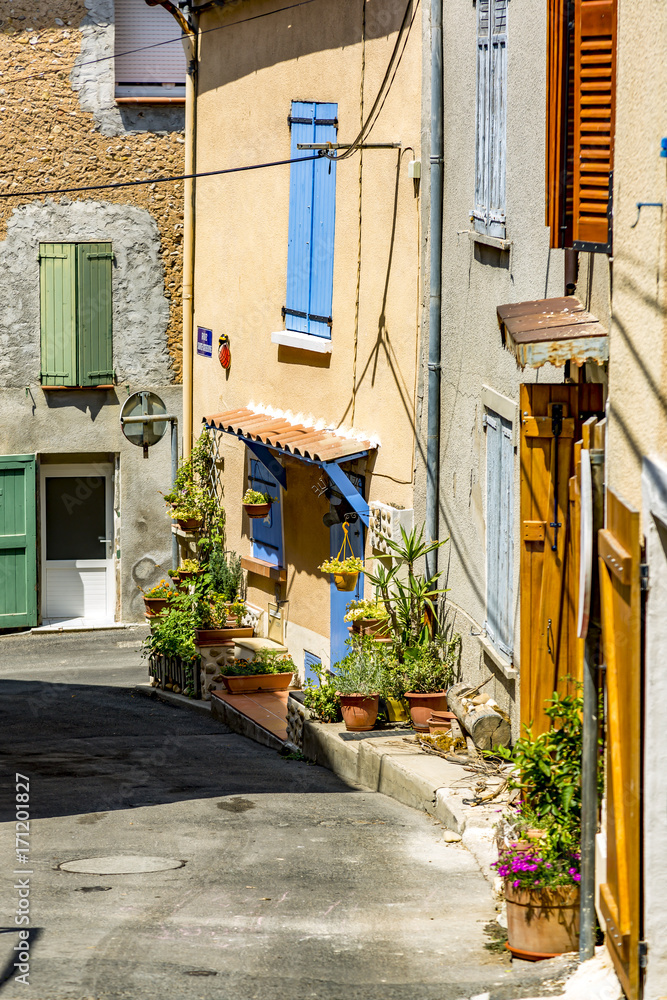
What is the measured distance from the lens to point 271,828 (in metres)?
7.41

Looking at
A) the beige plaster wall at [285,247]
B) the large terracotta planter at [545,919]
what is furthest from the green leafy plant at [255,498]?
the large terracotta planter at [545,919]

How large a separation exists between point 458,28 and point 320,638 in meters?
5.70

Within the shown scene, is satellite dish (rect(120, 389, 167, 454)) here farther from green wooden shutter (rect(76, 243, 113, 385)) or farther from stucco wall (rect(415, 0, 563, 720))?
stucco wall (rect(415, 0, 563, 720))

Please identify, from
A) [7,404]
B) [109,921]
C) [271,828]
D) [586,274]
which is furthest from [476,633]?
[7,404]

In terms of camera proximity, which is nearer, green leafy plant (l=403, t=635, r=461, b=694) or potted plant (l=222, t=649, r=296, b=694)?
green leafy plant (l=403, t=635, r=461, b=694)

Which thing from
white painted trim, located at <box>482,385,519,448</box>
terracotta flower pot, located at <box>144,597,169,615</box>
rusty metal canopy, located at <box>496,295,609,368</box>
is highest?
rusty metal canopy, located at <box>496,295,609,368</box>

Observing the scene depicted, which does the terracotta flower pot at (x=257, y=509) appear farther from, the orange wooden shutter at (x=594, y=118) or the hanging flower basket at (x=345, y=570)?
the orange wooden shutter at (x=594, y=118)

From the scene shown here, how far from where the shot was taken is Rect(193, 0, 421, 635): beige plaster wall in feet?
34.2

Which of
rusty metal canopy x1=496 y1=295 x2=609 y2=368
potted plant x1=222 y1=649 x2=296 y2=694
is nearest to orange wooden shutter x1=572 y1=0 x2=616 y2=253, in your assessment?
rusty metal canopy x1=496 y1=295 x2=609 y2=368

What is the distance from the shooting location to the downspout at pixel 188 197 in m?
14.2

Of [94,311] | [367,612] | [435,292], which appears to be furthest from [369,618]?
[94,311]

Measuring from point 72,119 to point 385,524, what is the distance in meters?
9.01

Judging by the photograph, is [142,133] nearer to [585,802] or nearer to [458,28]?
[458,28]

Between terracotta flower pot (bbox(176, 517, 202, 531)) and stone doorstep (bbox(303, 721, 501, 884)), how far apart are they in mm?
4896
